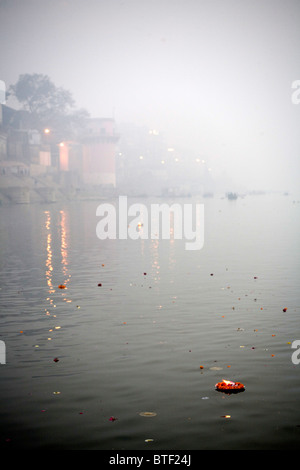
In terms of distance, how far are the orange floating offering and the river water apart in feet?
0.44

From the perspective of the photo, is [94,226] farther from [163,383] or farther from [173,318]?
[163,383]

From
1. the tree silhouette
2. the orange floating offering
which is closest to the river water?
the orange floating offering

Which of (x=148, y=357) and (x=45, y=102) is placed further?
(x=45, y=102)

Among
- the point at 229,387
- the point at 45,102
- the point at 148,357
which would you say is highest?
the point at 45,102

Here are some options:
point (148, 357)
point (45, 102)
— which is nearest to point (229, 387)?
point (148, 357)

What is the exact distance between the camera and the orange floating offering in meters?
9.12

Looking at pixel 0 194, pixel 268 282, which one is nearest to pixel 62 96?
pixel 0 194

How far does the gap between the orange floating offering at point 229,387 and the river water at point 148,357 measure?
0.13m

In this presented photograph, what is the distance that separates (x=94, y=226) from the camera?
156 ft

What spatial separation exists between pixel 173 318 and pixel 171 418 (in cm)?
629

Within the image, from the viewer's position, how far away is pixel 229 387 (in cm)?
914

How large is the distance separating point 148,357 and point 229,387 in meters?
2.23

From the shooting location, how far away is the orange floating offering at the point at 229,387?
9.12 meters

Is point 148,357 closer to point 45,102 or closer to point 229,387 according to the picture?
point 229,387
